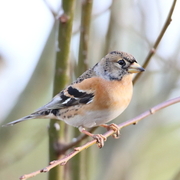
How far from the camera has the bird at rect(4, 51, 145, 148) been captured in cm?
222

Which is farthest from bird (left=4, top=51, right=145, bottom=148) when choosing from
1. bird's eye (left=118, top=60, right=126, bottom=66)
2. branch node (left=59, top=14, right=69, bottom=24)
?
branch node (left=59, top=14, right=69, bottom=24)

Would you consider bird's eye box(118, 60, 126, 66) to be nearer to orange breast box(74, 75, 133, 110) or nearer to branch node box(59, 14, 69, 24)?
orange breast box(74, 75, 133, 110)

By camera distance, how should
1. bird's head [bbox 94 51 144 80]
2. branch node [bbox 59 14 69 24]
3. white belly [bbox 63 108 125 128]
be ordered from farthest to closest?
1. bird's head [bbox 94 51 144 80]
2. white belly [bbox 63 108 125 128]
3. branch node [bbox 59 14 69 24]

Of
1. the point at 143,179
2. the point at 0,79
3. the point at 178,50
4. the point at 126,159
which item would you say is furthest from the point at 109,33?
the point at 143,179

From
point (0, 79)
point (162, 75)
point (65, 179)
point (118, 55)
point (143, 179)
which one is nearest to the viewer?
point (65, 179)

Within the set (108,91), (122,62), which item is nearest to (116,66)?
(122,62)

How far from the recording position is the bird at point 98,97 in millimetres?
2217

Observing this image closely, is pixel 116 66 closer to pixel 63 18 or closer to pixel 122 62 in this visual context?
pixel 122 62

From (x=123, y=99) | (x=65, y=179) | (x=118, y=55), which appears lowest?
(x=65, y=179)

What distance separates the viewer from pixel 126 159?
3.07 meters

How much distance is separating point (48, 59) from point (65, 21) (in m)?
0.72

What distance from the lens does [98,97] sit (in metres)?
2.27

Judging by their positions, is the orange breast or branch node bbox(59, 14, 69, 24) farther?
the orange breast

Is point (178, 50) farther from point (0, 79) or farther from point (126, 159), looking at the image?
point (0, 79)
